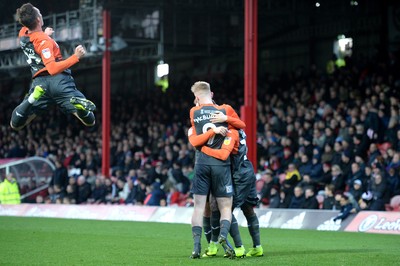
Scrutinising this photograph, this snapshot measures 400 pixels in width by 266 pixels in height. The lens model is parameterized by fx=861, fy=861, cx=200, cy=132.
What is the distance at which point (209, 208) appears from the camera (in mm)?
12156

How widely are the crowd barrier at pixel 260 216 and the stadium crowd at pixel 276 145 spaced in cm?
95

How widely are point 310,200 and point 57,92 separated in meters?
11.7

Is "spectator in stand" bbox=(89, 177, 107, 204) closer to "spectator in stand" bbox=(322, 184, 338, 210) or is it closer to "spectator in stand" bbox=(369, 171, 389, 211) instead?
"spectator in stand" bbox=(322, 184, 338, 210)

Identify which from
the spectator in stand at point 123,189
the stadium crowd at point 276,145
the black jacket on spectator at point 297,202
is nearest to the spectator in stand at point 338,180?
the stadium crowd at point 276,145

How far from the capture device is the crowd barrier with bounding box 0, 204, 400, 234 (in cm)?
1816

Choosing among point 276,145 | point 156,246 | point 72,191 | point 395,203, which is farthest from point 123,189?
point 156,246

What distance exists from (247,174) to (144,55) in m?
21.8

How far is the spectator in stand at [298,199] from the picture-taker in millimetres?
21500

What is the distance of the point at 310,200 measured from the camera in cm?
2127

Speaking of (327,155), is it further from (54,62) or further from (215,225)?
(54,62)

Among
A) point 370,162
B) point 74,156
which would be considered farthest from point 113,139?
point 370,162

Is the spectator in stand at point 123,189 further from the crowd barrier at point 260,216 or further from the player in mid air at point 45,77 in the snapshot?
the player in mid air at point 45,77

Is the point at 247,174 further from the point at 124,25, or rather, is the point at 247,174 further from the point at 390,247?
the point at 124,25

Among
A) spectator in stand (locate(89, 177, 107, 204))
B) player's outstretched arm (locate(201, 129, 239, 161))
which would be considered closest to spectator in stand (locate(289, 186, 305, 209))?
spectator in stand (locate(89, 177, 107, 204))
